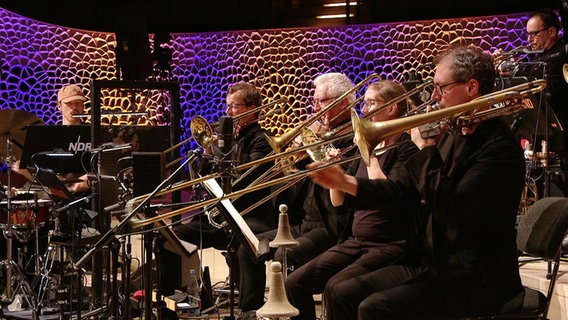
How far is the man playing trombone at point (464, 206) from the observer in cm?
296

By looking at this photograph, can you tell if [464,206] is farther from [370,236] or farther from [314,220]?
[314,220]

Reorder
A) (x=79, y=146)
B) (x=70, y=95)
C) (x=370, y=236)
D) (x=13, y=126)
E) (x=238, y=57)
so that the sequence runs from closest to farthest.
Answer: (x=370, y=236) < (x=79, y=146) < (x=13, y=126) < (x=70, y=95) < (x=238, y=57)

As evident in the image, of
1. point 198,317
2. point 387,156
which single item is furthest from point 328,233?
point 198,317

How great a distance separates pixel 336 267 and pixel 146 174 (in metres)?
1.08

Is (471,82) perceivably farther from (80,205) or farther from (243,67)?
(243,67)

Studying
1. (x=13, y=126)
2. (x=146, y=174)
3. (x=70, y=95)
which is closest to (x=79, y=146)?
(x=13, y=126)

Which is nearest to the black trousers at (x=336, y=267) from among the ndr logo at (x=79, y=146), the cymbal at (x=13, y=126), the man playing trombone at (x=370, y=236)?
the man playing trombone at (x=370, y=236)

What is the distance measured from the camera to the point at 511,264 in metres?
3.02

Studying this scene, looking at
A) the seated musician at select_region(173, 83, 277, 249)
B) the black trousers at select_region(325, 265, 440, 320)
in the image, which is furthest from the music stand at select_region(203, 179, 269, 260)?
the seated musician at select_region(173, 83, 277, 249)

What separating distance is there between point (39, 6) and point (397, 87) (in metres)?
6.88

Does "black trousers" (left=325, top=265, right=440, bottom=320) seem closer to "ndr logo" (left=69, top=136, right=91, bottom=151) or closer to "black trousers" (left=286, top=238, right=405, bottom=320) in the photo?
"black trousers" (left=286, top=238, right=405, bottom=320)

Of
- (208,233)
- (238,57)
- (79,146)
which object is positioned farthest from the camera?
(238,57)

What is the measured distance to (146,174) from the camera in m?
3.50

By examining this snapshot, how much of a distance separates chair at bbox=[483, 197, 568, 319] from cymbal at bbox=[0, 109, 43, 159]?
4.17m
